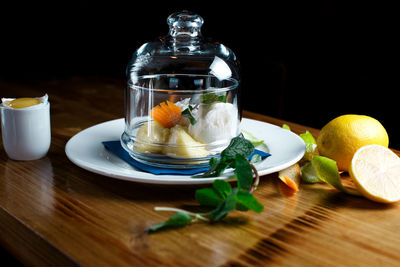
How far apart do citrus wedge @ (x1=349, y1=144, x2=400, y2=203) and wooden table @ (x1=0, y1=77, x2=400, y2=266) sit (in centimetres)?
3

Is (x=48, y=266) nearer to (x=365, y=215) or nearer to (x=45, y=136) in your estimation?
(x=45, y=136)

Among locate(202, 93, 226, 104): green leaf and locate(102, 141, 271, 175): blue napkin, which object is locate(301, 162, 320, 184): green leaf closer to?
locate(102, 141, 271, 175): blue napkin

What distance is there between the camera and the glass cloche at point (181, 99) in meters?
0.88

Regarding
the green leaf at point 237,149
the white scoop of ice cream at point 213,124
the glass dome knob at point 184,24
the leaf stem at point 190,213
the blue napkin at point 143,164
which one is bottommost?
the leaf stem at point 190,213

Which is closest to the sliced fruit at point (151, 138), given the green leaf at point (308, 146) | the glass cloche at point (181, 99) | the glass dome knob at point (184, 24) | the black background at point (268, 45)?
the glass cloche at point (181, 99)

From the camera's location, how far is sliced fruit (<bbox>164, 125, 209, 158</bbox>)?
0.86m

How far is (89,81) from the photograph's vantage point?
6.54 feet

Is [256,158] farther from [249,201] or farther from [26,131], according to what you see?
[26,131]

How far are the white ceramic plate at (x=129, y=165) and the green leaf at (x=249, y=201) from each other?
9 cm

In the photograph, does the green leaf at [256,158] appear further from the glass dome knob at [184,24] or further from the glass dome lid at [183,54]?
the glass dome knob at [184,24]

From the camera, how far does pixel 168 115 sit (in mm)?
893

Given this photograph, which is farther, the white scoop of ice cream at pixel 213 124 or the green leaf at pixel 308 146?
the green leaf at pixel 308 146

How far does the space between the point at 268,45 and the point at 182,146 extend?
1838mm

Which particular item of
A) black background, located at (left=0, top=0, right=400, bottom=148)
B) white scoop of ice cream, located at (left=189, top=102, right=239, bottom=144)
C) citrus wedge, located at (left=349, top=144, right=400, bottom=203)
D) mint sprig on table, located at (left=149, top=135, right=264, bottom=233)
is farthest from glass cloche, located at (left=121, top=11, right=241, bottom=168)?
black background, located at (left=0, top=0, right=400, bottom=148)
